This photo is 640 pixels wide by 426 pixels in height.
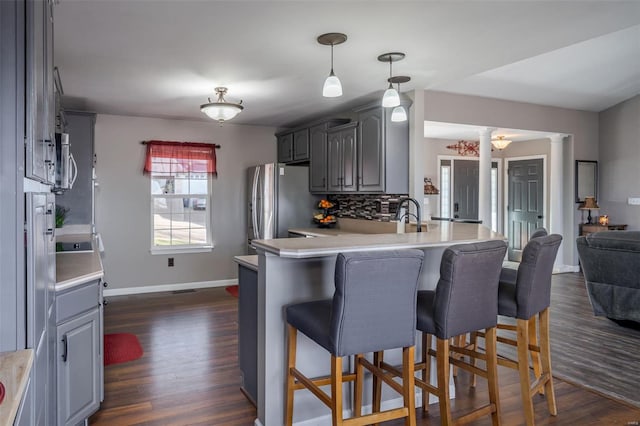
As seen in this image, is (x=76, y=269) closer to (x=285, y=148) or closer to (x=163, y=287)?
(x=163, y=287)

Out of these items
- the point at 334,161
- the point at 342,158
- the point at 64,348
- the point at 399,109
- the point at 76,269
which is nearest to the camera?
the point at 64,348

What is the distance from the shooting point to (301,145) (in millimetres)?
6066

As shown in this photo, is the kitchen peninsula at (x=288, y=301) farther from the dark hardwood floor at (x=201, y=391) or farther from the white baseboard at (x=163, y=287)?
the white baseboard at (x=163, y=287)

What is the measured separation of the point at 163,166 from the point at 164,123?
571mm

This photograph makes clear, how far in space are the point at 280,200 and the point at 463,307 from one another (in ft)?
12.7

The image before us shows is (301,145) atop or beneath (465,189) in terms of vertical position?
atop

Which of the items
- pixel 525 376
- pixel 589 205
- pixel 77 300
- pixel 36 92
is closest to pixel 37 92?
pixel 36 92

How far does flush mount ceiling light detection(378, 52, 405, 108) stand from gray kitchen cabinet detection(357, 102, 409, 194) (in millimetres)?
889

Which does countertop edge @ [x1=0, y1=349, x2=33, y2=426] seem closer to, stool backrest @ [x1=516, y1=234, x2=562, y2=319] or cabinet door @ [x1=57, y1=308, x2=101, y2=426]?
cabinet door @ [x1=57, y1=308, x2=101, y2=426]

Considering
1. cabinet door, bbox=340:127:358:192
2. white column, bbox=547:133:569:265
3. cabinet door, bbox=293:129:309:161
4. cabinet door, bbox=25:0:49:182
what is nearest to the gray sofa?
cabinet door, bbox=340:127:358:192

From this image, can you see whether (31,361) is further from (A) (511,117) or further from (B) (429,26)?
(A) (511,117)

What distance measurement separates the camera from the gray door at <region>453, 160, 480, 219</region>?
28.3 ft

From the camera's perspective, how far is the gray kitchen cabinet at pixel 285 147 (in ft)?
20.9

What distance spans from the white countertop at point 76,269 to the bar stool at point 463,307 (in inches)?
62.1
